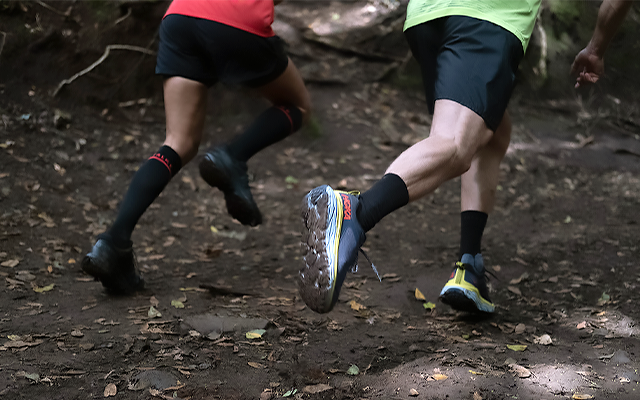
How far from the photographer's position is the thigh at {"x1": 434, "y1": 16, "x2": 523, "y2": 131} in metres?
1.80

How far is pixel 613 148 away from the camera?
565 centimetres

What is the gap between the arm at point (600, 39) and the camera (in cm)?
208

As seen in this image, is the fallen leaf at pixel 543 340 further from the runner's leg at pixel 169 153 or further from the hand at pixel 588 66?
the runner's leg at pixel 169 153

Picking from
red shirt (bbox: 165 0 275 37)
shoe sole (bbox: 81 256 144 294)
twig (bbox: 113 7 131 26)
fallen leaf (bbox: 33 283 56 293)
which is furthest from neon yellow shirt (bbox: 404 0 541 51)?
twig (bbox: 113 7 131 26)

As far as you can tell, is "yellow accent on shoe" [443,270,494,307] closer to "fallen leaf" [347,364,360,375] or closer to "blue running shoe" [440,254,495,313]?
"blue running shoe" [440,254,495,313]

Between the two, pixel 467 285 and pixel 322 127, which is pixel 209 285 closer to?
pixel 467 285

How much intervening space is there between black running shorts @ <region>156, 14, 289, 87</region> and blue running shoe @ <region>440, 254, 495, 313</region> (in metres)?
1.33

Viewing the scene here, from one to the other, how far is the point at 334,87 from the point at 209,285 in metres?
4.45

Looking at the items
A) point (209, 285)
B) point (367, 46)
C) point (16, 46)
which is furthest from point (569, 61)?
point (16, 46)

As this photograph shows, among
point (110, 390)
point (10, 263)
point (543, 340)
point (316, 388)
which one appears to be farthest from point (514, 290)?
point (10, 263)

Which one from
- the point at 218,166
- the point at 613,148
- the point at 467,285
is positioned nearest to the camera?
the point at 467,285

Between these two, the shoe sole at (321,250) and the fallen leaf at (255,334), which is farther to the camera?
the fallen leaf at (255,334)

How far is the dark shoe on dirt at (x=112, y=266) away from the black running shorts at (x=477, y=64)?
159cm

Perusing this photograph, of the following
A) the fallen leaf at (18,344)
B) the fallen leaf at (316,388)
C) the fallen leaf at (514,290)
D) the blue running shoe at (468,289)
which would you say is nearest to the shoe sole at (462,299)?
the blue running shoe at (468,289)
